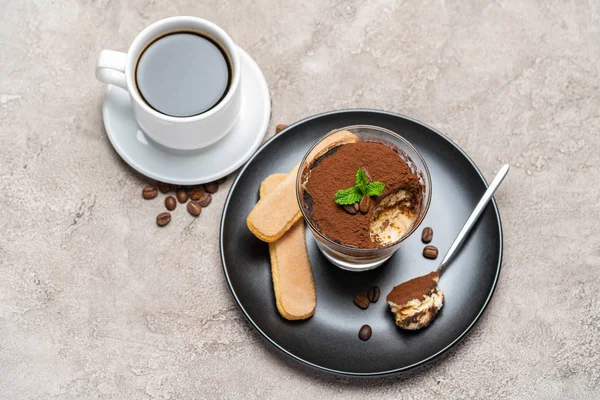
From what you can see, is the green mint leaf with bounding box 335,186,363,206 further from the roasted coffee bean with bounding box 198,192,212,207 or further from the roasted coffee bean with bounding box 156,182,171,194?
the roasted coffee bean with bounding box 156,182,171,194

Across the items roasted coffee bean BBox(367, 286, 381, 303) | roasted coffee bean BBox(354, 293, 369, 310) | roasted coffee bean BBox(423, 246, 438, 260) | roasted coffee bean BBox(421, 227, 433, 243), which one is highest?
roasted coffee bean BBox(421, 227, 433, 243)

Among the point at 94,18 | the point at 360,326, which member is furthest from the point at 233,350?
the point at 94,18

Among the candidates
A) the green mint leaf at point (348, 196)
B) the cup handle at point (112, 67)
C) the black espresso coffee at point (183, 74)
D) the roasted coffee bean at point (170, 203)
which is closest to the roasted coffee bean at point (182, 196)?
the roasted coffee bean at point (170, 203)

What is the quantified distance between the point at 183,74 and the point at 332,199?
2.39 ft

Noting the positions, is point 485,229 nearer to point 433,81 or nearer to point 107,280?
point 433,81

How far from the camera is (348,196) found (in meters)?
2.24

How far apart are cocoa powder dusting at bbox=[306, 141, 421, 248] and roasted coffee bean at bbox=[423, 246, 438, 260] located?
301mm

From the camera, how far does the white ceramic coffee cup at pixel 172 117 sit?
2418mm

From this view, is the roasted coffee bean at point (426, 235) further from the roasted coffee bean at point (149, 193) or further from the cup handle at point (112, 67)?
the cup handle at point (112, 67)

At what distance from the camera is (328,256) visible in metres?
2.50

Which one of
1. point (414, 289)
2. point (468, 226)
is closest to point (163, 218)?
point (414, 289)

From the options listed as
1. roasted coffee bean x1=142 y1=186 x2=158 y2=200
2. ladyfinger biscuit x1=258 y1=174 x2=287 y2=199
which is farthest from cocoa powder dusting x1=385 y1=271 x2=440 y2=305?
roasted coffee bean x1=142 y1=186 x2=158 y2=200

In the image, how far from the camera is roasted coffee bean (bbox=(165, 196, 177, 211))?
2705mm

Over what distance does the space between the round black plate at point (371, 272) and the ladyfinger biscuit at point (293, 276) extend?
52mm
